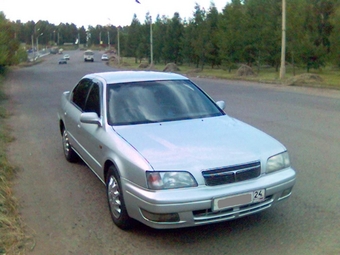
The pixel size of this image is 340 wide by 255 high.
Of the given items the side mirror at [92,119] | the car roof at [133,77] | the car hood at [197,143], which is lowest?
the car hood at [197,143]

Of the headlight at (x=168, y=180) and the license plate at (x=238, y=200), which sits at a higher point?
the headlight at (x=168, y=180)

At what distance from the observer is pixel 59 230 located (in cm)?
461

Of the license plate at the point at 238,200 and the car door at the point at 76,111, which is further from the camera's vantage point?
the car door at the point at 76,111

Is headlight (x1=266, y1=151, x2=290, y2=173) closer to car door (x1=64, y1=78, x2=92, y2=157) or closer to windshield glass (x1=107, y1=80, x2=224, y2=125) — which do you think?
windshield glass (x1=107, y1=80, x2=224, y2=125)

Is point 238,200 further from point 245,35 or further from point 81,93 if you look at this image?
point 245,35

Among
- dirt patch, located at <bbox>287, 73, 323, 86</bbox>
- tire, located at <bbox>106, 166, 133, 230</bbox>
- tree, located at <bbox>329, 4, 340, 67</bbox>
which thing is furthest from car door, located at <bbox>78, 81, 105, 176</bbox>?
tree, located at <bbox>329, 4, 340, 67</bbox>

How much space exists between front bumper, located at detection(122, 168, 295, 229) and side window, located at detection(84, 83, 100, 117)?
5.41 ft

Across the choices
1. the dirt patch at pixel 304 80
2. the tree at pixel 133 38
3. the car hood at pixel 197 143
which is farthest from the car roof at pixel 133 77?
the tree at pixel 133 38

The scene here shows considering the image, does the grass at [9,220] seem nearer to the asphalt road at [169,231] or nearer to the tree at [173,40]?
the asphalt road at [169,231]

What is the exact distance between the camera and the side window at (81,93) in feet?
20.8

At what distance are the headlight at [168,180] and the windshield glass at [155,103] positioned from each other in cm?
132

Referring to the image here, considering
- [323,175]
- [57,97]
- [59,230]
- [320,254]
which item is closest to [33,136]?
[59,230]

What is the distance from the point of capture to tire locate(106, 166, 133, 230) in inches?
173

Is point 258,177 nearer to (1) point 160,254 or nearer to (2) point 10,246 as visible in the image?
(1) point 160,254
